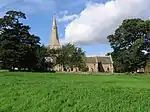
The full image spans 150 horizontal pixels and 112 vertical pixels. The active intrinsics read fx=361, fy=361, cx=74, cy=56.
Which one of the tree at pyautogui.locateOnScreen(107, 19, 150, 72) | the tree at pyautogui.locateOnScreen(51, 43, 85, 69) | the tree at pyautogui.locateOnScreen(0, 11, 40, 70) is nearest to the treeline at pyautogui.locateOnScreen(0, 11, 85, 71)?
the tree at pyautogui.locateOnScreen(0, 11, 40, 70)

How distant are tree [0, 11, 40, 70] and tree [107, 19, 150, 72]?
24.7 meters

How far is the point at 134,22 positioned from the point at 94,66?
5914 centimetres

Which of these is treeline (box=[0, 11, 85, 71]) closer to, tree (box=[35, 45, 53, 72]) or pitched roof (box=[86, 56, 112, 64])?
tree (box=[35, 45, 53, 72])

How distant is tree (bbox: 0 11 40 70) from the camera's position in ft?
285

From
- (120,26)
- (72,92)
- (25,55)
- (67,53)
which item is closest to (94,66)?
(67,53)

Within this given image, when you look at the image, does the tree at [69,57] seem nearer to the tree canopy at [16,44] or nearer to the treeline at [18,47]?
the treeline at [18,47]

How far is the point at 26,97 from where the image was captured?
774 inches

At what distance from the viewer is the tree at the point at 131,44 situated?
9900cm

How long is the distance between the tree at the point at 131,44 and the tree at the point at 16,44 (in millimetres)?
24662

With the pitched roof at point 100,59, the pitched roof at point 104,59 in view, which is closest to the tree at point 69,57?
the pitched roof at point 100,59

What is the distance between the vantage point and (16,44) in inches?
3546

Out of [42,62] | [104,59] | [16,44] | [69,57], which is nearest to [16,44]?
[16,44]

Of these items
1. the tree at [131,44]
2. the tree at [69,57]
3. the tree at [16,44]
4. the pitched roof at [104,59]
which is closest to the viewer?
the tree at [16,44]

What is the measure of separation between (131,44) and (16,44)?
34.0 meters
